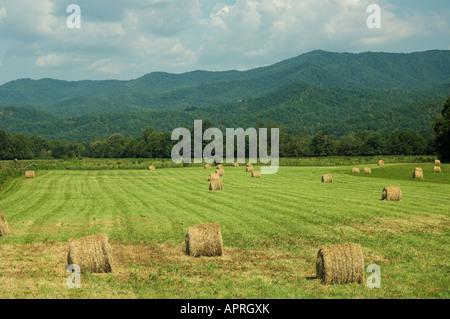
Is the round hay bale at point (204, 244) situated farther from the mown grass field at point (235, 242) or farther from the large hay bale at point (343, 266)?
the large hay bale at point (343, 266)

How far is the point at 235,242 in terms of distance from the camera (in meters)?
19.2

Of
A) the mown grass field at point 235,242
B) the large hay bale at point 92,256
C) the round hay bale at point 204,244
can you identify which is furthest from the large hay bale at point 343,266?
the large hay bale at point 92,256

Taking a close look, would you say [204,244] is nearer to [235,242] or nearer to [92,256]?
[235,242]

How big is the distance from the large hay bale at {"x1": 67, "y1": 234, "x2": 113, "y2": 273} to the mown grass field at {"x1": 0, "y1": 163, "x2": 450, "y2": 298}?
15.6 inches

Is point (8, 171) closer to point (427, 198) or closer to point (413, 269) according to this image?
point (427, 198)

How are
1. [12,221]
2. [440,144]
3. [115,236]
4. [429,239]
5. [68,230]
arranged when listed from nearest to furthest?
[429,239] → [115,236] → [68,230] → [12,221] → [440,144]

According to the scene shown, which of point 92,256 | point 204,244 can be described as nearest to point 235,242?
point 204,244

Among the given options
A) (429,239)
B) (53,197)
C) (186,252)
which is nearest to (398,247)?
(429,239)

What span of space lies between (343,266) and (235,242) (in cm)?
671

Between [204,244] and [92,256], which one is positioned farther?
[204,244]

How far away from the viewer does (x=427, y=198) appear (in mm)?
32531

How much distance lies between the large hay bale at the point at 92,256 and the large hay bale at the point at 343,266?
6.81 meters

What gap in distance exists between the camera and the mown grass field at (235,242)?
12859 millimetres

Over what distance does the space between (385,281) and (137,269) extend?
25.7 feet
